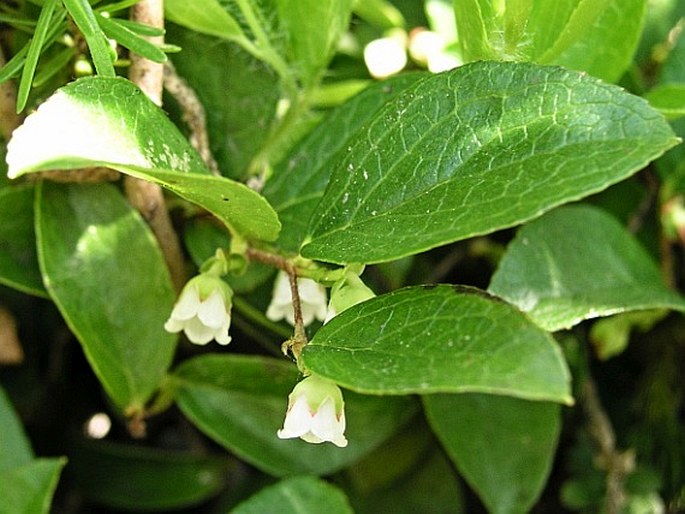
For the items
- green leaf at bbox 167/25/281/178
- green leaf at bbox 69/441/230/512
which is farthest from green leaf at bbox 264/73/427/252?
green leaf at bbox 69/441/230/512

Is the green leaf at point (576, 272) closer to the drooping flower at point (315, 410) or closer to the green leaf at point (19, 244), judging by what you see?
the drooping flower at point (315, 410)

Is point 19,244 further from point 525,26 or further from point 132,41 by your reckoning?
point 525,26

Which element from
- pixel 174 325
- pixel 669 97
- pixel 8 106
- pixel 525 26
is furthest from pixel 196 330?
pixel 669 97

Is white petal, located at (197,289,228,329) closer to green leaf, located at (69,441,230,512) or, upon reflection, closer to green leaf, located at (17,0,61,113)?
green leaf, located at (17,0,61,113)

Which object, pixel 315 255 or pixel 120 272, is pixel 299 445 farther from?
pixel 315 255

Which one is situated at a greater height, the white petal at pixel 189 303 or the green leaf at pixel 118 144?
the green leaf at pixel 118 144

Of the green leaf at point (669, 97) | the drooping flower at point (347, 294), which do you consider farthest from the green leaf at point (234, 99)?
the green leaf at point (669, 97)
